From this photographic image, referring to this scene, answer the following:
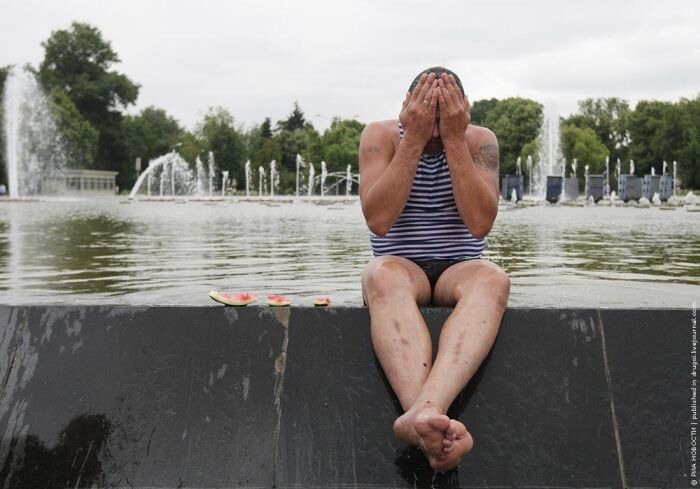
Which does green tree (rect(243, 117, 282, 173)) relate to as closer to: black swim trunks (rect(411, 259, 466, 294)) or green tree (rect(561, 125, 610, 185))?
green tree (rect(561, 125, 610, 185))

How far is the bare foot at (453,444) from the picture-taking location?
241 centimetres

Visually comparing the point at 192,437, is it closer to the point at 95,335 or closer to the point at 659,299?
the point at 95,335

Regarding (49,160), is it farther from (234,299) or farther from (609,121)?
(234,299)

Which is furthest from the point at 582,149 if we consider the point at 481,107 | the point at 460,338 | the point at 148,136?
the point at 460,338

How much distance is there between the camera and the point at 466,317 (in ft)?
9.27

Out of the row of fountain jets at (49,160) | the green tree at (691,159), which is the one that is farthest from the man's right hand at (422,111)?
the green tree at (691,159)

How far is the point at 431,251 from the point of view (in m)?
3.31

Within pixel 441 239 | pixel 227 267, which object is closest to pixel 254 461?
A: pixel 441 239

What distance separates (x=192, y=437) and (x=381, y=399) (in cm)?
65

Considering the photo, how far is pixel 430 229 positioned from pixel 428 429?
1.09 m

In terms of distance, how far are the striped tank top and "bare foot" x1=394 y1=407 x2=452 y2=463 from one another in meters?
0.95

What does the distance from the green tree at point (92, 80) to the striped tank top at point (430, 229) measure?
7453cm

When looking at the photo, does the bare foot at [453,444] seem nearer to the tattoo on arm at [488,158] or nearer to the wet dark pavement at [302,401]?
the wet dark pavement at [302,401]

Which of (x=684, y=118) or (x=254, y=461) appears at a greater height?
(x=684, y=118)
